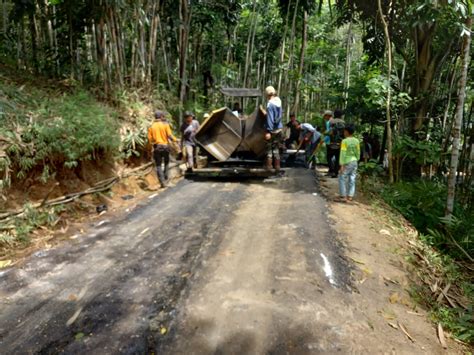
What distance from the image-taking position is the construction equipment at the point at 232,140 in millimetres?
8523

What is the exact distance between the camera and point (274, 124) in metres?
7.73

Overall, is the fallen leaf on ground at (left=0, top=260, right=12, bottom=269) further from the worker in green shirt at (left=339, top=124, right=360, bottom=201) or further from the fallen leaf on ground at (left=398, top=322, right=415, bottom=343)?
the worker in green shirt at (left=339, top=124, right=360, bottom=201)

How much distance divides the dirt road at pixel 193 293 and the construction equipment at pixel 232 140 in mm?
3481

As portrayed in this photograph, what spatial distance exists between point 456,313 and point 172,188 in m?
5.15

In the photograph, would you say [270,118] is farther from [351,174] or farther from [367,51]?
[367,51]

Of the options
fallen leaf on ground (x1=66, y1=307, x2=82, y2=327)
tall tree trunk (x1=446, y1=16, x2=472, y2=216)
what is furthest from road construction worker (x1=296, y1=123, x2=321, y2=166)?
fallen leaf on ground (x1=66, y1=307, x2=82, y2=327)

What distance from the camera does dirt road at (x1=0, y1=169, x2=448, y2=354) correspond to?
2674 millimetres

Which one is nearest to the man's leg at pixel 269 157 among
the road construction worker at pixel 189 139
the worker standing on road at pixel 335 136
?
the worker standing on road at pixel 335 136

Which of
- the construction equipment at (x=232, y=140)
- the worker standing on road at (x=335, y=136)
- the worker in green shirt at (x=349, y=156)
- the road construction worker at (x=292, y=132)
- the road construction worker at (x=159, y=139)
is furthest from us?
the road construction worker at (x=292, y=132)

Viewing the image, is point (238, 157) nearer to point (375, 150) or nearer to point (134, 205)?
point (134, 205)

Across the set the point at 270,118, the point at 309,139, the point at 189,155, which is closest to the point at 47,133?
the point at 189,155

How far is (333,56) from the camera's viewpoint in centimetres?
2534

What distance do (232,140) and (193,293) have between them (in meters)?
5.93

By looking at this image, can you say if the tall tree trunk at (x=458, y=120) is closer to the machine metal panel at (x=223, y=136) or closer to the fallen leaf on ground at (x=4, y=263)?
the machine metal panel at (x=223, y=136)
